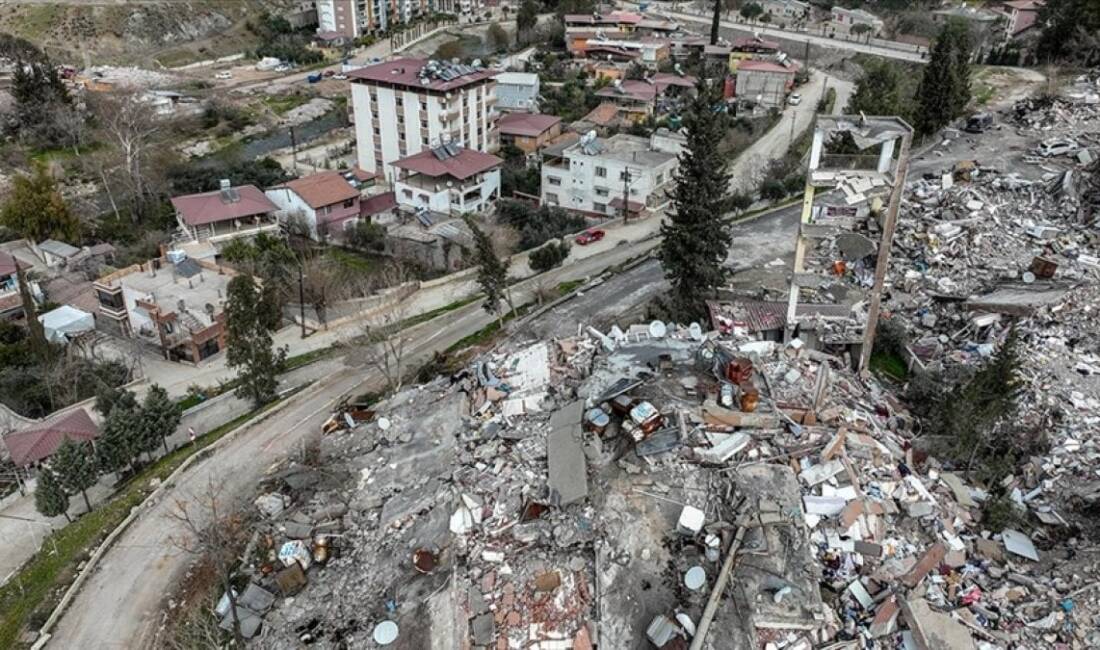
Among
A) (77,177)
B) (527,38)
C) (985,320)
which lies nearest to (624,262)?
(985,320)

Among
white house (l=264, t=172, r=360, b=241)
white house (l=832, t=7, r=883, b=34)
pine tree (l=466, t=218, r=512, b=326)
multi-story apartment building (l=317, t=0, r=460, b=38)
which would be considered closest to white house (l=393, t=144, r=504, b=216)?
white house (l=264, t=172, r=360, b=241)

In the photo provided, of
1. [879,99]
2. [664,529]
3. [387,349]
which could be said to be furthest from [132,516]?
[879,99]

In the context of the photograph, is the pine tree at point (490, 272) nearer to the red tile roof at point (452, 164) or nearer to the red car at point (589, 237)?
the red car at point (589, 237)

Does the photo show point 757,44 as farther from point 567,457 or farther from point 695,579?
point 695,579

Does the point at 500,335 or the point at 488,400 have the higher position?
the point at 488,400

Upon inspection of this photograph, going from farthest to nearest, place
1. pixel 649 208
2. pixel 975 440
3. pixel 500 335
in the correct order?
pixel 649 208 → pixel 500 335 → pixel 975 440

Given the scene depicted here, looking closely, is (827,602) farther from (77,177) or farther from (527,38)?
(527,38)
